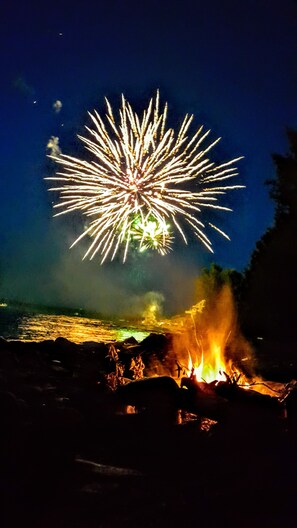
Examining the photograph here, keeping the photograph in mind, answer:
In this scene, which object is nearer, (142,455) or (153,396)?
(142,455)

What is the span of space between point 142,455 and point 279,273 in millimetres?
30166

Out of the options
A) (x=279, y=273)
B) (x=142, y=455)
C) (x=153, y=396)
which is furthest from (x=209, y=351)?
(x=279, y=273)

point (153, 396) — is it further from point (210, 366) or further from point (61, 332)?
point (61, 332)

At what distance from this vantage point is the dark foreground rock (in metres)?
4.92

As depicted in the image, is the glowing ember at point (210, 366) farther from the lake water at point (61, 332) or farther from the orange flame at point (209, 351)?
the lake water at point (61, 332)

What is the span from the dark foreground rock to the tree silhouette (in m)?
23.1

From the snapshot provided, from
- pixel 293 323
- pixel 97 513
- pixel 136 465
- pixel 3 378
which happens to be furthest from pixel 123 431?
pixel 293 323

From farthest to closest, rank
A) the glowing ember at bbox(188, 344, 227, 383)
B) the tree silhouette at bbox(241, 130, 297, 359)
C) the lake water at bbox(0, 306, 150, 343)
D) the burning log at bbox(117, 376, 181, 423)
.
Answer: the lake water at bbox(0, 306, 150, 343), the tree silhouette at bbox(241, 130, 297, 359), the glowing ember at bbox(188, 344, 227, 383), the burning log at bbox(117, 376, 181, 423)

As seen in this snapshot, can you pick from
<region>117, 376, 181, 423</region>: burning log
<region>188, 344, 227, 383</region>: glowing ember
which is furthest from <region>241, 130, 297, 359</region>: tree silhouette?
<region>117, 376, 181, 423</region>: burning log

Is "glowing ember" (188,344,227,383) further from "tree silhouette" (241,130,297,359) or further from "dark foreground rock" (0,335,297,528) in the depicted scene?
"tree silhouette" (241,130,297,359)

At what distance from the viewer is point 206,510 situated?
5.05 meters

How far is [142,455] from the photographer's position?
6977mm

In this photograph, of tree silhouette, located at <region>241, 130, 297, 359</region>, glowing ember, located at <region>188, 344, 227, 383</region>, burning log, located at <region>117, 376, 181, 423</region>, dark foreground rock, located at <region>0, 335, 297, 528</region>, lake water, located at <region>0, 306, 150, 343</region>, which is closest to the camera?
dark foreground rock, located at <region>0, 335, 297, 528</region>

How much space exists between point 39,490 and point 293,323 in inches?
1212
